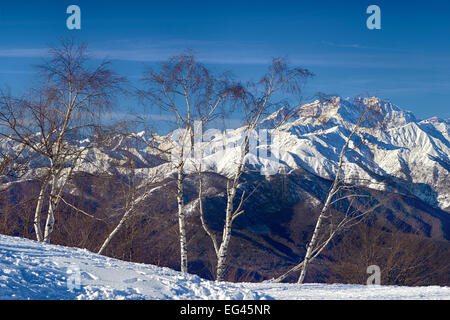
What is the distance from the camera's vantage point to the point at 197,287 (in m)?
7.73

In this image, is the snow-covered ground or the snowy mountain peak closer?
the snow-covered ground

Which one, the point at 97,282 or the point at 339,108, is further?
the point at 339,108

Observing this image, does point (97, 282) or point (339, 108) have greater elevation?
point (339, 108)

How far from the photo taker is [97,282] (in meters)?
7.22

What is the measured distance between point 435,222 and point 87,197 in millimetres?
164848

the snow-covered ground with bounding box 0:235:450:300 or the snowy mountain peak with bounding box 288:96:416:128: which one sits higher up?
the snowy mountain peak with bounding box 288:96:416:128

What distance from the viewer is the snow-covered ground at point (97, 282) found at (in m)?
6.67

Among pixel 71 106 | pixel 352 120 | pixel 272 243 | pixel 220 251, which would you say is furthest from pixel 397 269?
pixel 272 243

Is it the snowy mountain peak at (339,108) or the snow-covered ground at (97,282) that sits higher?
the snowy mountain peak at (339,108)

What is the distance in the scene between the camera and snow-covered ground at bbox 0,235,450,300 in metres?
6.67

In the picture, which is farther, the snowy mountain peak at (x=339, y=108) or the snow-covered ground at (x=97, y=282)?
the snowy mountain peak at (x=339, y=108)

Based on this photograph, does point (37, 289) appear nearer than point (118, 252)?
Yes

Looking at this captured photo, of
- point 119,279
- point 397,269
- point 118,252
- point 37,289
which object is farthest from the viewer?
point 397,269

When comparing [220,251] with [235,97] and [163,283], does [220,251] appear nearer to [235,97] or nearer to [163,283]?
[235,97]
